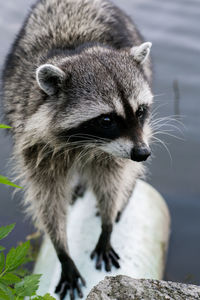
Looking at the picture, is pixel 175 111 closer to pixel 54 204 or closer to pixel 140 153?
pixel 54 204

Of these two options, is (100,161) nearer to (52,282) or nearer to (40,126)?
(40,126)

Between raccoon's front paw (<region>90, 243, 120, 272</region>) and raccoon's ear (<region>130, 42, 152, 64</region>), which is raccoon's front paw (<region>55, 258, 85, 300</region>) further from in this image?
raccoon's ear (<region>130, 42, 152, 64</region>)

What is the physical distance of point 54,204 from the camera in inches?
142

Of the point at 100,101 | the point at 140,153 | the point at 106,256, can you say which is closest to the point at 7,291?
the point at 140,153

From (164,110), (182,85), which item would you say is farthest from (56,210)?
(182,85)

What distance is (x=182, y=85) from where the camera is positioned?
6.90 metres

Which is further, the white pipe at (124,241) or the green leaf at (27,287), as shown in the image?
the white pipe at (124,241)

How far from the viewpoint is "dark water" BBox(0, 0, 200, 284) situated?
5.21 m

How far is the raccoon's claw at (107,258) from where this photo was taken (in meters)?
3.81

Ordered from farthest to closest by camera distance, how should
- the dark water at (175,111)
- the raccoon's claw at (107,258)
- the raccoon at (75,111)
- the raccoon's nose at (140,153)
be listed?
1. the dark water at (175,111)
2. the raccoon's claw at (107,258)
3. the raccoon at (75,111)
4. the raccoon's nose at (140,153)

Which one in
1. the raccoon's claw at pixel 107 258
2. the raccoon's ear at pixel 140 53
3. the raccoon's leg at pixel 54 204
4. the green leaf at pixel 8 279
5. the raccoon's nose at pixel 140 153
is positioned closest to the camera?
the green leaf at pixel 8 279

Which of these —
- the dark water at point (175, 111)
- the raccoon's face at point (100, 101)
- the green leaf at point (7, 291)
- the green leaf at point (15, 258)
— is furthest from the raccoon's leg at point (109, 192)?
the green leaf at point (7, 291)

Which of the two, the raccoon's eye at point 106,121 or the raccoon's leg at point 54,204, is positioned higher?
the raccoon's eye at point 106,121

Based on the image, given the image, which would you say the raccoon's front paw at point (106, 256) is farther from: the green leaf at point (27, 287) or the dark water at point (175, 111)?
the green leaf at point (27, 287)
